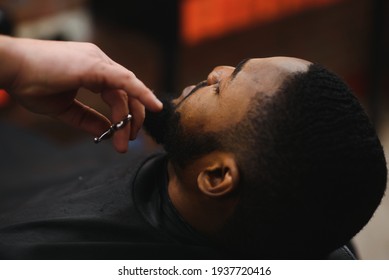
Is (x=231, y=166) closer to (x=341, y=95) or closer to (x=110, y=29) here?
(x=341, y=95)

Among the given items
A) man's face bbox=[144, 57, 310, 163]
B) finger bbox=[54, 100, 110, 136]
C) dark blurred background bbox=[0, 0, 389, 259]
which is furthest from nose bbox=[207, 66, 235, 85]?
dark blurred background bbox=[0, 0, 389, 259]

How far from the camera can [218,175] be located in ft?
3.09

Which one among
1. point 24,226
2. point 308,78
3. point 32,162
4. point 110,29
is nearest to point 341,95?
point 308,78

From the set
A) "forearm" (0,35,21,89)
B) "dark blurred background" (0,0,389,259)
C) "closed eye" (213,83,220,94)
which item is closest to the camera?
"forearm" (0,35,21,89)

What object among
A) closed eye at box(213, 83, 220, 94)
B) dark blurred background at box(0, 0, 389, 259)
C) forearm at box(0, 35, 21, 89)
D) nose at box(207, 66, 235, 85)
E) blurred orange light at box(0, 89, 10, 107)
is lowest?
blurred orange light at box(0, 89, 10, 107)

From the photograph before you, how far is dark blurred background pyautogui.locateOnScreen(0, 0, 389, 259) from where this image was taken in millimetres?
2803

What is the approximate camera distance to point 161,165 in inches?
47.1

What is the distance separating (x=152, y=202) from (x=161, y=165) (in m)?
0.11

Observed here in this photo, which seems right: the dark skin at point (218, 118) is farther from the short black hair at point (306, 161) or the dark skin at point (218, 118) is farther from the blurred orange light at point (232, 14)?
the blurred orange light at point (232, 14)

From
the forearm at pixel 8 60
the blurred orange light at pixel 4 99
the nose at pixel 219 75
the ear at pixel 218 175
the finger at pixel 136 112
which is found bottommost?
the blurred orange light at pixel 4 99

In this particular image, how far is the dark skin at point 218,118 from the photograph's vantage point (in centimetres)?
91

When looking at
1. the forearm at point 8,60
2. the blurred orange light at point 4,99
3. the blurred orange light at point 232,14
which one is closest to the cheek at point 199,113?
the forearm at point 8,60

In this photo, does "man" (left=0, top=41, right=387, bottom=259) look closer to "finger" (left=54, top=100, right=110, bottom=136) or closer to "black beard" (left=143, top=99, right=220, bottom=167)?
"black beard" (left=143, top=99, right=220, bottom=167)

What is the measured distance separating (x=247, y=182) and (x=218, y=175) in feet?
0.21
